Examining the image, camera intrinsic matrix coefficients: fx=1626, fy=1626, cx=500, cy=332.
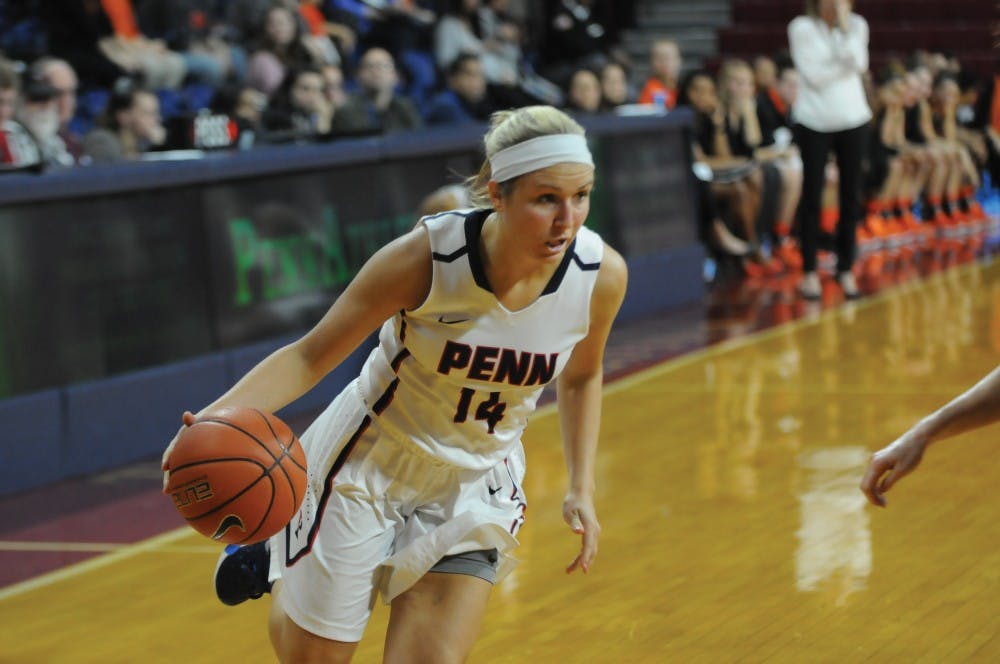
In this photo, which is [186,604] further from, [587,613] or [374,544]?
[374,544]

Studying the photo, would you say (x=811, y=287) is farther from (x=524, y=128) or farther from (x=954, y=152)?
(x=524, y=128)

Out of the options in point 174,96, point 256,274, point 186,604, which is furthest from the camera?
point 174,96

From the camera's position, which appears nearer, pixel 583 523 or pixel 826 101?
pixel 583 523

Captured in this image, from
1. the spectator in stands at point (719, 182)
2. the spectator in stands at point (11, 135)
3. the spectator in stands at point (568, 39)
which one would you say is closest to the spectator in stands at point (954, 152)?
the spectator in stands at point (568, 39)

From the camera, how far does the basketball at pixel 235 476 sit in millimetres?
3344

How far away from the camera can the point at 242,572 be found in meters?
3.97

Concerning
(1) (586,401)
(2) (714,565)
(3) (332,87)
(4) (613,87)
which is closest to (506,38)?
(4) (613,87)

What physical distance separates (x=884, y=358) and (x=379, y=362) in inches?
241

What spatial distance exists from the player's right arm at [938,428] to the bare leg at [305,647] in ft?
4.12

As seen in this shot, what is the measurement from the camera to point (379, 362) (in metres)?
3.90

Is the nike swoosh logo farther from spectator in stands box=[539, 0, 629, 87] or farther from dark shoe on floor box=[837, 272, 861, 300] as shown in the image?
spectator in stands box=[539, 0, 629, 87]

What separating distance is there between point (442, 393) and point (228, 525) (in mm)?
633

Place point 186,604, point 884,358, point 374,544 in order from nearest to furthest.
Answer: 1. point 374,544
2. point 186,604
3. point 884,358

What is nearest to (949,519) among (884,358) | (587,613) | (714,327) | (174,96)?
(587,613)
